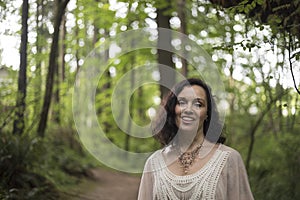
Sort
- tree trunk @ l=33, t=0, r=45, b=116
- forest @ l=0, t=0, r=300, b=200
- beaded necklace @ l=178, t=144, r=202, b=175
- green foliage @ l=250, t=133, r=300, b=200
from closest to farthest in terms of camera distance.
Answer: beaded necklace @ l=178, t=144, r=202, b=175 → forest @ l=0, t=0, r=300, b=200 → green foliage @ l=250, t=133, r=300, b=200 → tree trunk @ l=33, t=0, r=45, b=116

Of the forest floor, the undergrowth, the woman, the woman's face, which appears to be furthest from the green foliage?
the woman's face

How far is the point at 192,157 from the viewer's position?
11.0 ft

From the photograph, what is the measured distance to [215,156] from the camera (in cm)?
320

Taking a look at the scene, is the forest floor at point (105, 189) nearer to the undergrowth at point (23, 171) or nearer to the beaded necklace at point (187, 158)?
the undergrowth at point (23, 171)

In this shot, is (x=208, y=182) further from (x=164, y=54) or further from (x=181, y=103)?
(x=164, y=54)

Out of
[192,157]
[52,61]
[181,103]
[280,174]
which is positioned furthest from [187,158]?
[280,174]

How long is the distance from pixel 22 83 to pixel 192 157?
4.54 meters

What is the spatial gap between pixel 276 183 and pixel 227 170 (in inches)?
194

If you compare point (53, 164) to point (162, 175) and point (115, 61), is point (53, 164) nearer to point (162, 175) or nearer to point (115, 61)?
point (115, 61)

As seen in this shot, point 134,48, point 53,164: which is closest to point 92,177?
point 53,164

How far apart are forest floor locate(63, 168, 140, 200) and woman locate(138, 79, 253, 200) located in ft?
12.5

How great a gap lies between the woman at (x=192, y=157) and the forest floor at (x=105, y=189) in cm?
380

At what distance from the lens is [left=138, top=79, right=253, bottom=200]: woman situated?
10.2 feet

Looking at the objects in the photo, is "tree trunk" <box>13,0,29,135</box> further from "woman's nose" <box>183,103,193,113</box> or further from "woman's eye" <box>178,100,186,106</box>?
"woman's nose" <box>183,103,193,113</box>
